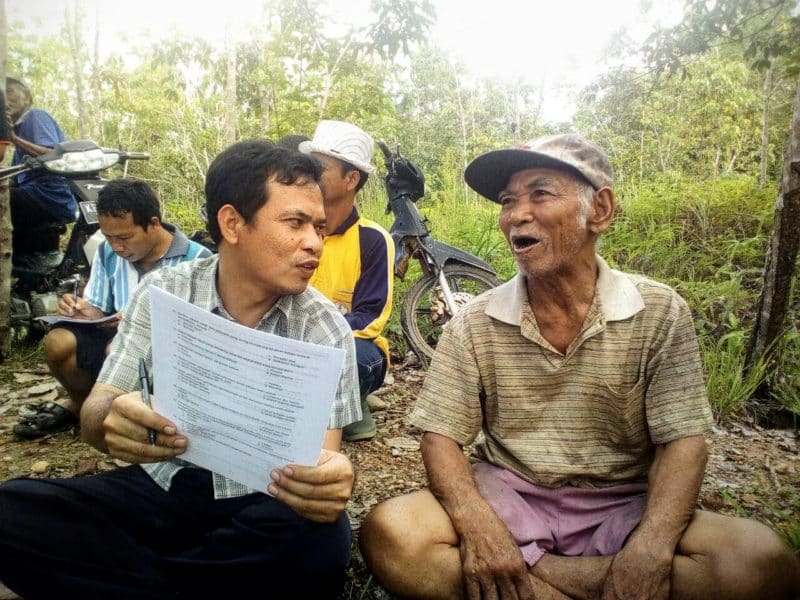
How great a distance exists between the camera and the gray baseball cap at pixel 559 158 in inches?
69.7

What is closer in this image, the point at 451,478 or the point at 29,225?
the point at 451,478

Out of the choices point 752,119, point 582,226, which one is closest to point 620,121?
point 752,119

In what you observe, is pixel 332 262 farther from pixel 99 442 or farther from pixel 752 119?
pixel 752 119

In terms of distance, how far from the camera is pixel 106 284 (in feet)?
10.1

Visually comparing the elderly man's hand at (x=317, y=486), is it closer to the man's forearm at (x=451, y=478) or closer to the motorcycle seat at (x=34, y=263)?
the man's forearm at (x=451, y=478)

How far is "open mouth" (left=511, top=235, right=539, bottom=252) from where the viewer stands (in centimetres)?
183

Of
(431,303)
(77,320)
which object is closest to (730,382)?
(431,303)

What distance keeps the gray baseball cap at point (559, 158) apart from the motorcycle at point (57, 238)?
2.91 m

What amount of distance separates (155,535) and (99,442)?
341mm

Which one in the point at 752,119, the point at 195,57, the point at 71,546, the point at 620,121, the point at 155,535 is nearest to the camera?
the point at 71,546

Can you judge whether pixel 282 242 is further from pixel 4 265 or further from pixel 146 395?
pixel 4 265

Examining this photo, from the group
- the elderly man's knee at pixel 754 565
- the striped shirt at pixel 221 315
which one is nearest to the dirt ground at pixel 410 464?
the elderly man's knee at pixel 754 565

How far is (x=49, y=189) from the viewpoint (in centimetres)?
437

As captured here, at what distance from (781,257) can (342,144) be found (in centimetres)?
245
